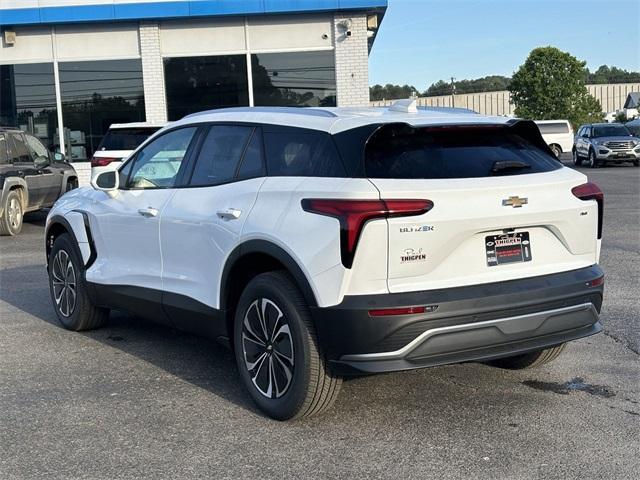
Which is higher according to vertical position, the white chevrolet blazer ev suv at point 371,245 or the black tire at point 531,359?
the white chevrolet blazer ev suv at point 371,245

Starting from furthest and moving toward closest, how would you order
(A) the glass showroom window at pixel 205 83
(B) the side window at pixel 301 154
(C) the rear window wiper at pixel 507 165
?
(A) the glass showroom window at pixel 205 83
(C) the rear window wiper at pixel 507 165
(B) the side window at pixel 301 154

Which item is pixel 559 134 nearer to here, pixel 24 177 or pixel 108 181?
pixel 24 177

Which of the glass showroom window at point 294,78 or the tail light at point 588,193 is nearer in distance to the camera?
the tail light at point 588,193

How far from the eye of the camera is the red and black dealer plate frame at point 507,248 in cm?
421

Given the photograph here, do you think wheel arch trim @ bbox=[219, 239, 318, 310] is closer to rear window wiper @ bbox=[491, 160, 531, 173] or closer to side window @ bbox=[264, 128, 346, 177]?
side window @ bbox=[264, 128, 346, 177]

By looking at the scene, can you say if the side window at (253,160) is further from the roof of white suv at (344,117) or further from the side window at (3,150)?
the side window at (3,150)

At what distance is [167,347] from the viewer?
614 cm

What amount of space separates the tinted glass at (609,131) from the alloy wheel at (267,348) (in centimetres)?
2852

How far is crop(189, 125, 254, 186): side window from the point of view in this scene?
196 inches

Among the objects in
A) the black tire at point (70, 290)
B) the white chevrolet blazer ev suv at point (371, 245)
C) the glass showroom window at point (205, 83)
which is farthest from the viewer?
the glass showroom window at point (205, 83)

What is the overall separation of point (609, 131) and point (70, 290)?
28021mm

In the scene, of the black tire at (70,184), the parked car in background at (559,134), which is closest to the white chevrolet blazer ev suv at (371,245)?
the black tire at (70,184)

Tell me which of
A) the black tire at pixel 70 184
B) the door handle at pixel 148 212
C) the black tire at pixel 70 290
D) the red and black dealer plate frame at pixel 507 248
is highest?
the door handle at pixel 148 212

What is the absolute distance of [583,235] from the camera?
4.55 metres
